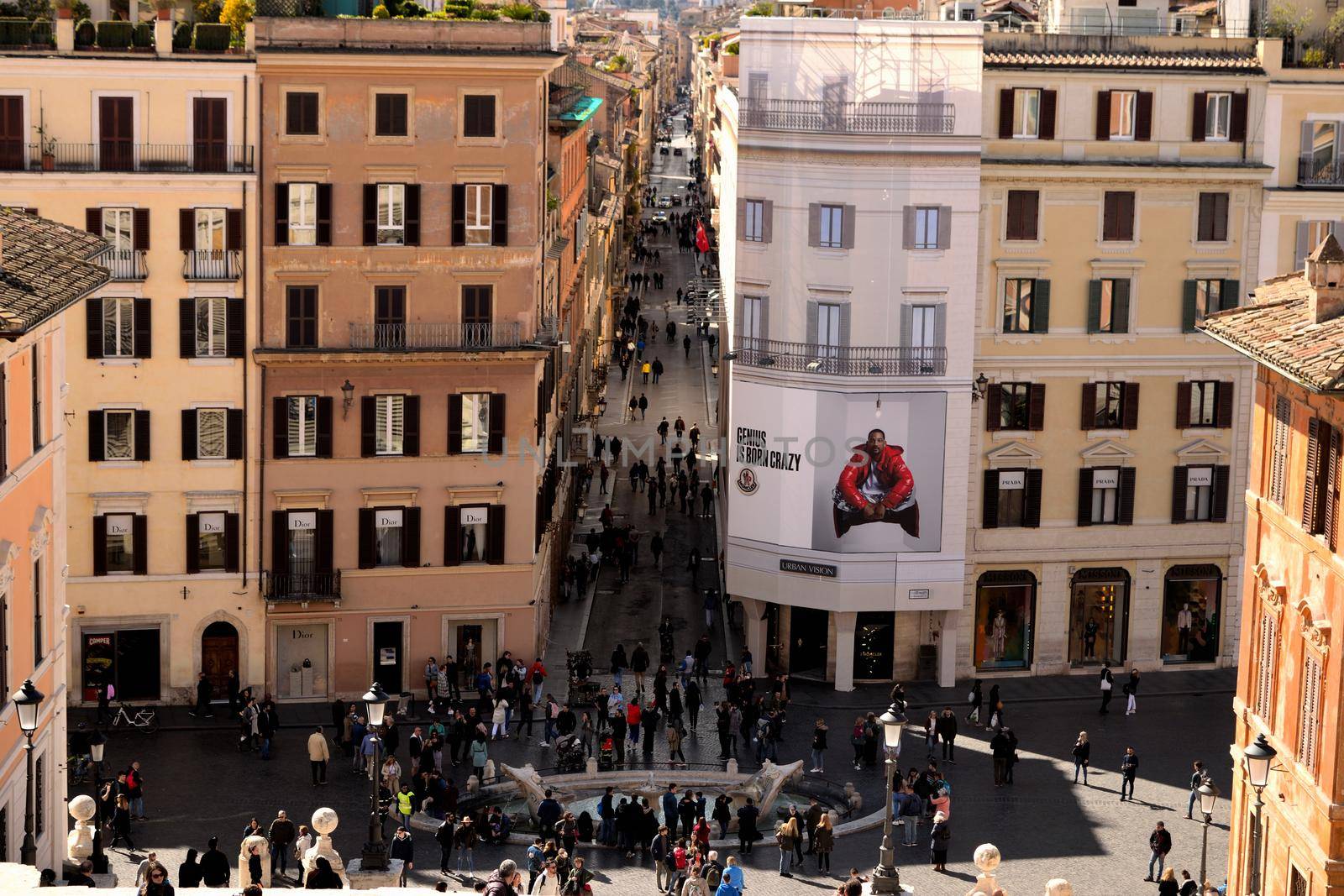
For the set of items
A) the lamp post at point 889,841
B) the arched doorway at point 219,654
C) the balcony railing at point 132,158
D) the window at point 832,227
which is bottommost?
the arched doorway at point 219,654

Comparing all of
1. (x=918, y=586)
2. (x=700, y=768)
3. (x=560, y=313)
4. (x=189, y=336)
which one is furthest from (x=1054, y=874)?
(x=560, y=313)

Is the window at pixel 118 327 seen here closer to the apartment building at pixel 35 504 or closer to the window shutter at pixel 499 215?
the window shutter at pixel 499 215

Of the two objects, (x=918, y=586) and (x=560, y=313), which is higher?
(x=560, y=313)

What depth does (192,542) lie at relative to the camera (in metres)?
61.0

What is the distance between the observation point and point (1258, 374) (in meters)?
42.4

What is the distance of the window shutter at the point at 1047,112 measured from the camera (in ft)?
208

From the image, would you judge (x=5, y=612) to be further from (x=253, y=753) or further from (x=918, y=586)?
(x=918, y=586)

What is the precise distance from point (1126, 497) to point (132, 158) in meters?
28.5

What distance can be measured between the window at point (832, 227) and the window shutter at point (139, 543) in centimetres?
1930

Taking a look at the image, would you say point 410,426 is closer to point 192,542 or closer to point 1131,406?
point 192,542

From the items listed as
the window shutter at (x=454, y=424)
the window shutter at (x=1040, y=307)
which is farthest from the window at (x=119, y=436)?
the window shutter at (x=1040, y=307)

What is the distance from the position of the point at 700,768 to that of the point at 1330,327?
22.6 meters

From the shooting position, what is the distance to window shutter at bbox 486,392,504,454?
62.0m

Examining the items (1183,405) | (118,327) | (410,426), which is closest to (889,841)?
(410,426)
